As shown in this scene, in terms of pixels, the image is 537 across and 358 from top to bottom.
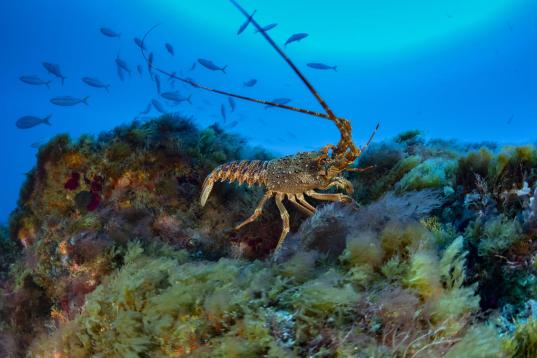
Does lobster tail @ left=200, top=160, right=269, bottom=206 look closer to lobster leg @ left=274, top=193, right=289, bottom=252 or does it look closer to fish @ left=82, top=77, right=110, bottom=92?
lobster leg @ left=274, top=193, right=289, bottom=252

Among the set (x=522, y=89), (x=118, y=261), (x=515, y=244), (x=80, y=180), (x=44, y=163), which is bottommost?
(x=515, y=244)

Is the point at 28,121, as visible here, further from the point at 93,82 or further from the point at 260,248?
the point at 260,248

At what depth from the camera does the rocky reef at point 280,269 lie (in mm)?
1819

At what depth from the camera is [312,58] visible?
112438 mm

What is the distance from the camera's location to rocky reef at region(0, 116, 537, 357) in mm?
1819

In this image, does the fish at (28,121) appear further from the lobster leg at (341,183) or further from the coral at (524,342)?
the coral at (524,342)

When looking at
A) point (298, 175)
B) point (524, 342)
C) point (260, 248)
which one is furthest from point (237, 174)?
point (524, 342)

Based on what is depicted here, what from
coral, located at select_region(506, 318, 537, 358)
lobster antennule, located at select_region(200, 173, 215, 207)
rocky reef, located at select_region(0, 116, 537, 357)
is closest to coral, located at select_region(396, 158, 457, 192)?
rocky reef, located at select_region(0, 116, 537, 357)

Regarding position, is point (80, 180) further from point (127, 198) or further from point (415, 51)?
point (415, 51)

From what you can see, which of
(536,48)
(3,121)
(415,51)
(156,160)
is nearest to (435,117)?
(415,51)

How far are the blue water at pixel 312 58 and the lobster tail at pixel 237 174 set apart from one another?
195 ft

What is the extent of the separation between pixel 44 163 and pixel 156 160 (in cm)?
219

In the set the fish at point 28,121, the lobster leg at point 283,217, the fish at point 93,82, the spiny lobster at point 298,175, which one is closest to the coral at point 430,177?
the spiny lobster at point 298,175

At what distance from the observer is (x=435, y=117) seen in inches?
3907
